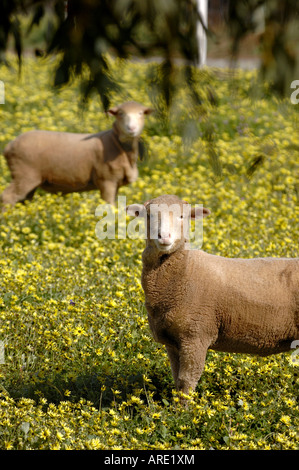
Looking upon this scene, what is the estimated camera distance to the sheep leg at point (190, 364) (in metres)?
3.97

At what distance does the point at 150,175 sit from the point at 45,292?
4556 mm

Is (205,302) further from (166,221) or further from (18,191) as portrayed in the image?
(18,191)

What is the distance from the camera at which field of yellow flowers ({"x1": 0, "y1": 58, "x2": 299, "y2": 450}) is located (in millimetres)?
2600

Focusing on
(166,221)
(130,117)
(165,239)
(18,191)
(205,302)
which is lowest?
(205,302)

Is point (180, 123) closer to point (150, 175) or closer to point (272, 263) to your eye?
point (272, 263)

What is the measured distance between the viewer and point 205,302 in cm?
401

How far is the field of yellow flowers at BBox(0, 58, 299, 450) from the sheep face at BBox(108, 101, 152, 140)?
1101mm

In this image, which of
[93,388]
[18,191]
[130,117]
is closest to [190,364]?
[93,388]

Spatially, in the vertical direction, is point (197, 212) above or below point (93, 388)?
above

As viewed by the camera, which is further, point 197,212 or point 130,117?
point 130,117

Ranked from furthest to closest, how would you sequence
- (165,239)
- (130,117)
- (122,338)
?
1. (130,117)
2. (122,338)
3. (165,239)

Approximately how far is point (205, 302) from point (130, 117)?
13.7 ft

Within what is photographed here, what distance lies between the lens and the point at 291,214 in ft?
24.3

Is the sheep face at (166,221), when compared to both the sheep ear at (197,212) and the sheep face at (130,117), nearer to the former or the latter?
the sheep ear at (197,212)
